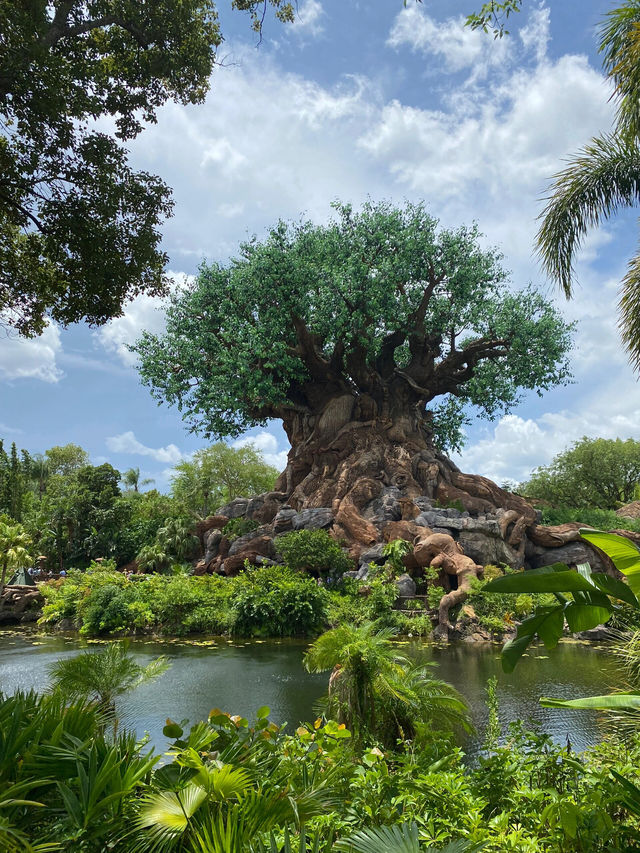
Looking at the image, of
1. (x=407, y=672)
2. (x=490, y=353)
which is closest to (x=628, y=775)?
(x=407, y=672)

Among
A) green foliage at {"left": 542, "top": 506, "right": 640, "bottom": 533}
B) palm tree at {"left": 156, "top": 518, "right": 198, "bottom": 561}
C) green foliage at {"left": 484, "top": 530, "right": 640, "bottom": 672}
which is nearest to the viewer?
green foliage at {"left": 484, "top": 530, "right": 640, "bottom": 672}

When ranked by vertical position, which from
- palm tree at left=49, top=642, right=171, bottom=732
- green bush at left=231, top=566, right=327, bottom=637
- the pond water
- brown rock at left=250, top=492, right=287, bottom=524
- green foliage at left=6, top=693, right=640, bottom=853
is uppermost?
brown rock at left=250, top=492, right=287, bottom=524

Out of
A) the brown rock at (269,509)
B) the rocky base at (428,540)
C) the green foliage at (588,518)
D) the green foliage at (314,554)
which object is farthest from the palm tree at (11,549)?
the green foliage at (588,518)

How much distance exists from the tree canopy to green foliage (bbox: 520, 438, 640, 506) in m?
14.6

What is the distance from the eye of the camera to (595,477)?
37531mm

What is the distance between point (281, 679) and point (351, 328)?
1606 cm

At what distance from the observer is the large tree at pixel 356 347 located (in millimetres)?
22562

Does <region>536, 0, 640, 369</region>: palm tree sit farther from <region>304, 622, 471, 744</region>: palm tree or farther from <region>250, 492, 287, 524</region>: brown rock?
<region>250, 492, 287, 524</region>: brown rock

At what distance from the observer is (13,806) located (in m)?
2.41

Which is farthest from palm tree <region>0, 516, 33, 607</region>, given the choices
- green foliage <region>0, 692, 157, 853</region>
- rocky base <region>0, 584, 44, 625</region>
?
green foliage <region>0, 692, 157, 853</region>

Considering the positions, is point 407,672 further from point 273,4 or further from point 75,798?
point 273,4

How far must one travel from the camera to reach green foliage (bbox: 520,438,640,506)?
36.9 metres

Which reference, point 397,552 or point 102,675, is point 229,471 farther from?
point 102,675

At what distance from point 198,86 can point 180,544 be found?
60.5 ft
